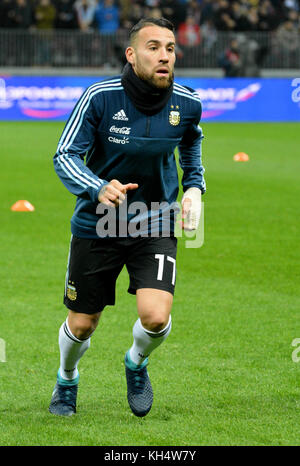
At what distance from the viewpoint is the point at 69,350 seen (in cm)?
519

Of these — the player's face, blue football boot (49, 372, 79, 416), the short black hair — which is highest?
the short black hair

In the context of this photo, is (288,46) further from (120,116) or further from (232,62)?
(120,116)

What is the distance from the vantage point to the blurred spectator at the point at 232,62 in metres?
28.5

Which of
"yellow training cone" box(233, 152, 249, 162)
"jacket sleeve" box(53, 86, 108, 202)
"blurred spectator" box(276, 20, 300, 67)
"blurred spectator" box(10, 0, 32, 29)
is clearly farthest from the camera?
"blurred spectator" box(276, 20, 300, 67)

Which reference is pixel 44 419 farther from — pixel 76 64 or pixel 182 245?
pixel 76 64

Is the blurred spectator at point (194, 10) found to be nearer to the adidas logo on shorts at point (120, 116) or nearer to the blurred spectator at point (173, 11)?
the blurred spectator at point (173, 11)

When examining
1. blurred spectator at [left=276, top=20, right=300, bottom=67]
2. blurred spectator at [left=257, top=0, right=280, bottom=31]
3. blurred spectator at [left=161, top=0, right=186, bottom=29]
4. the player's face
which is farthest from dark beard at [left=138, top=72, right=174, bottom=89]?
blurred spectator at [left=257, top=0, right=280, bottom=31]

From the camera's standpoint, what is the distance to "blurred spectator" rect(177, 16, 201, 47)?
29.0 meters

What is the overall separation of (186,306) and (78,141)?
313cm

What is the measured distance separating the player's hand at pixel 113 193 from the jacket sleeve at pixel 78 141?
0.68ft

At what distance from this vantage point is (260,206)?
13.1 metres

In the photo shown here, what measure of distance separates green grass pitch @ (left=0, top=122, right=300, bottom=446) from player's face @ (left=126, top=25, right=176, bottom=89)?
6.14ft

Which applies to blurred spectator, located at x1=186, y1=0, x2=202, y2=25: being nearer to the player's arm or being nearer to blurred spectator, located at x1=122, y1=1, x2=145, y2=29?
blurred spectator, located at x1=122, y1=1, x2=145, y2=29

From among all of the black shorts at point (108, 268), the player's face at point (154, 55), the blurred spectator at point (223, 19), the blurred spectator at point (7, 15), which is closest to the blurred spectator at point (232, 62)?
the blurred spectator at point (223, 19)
